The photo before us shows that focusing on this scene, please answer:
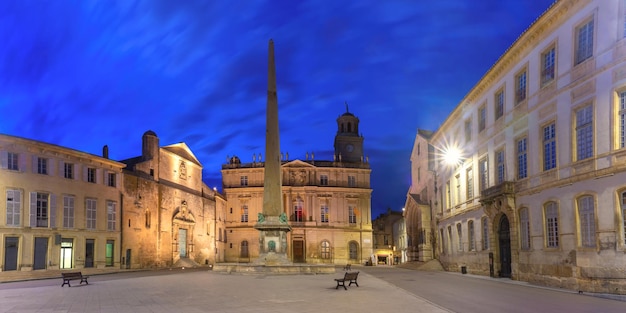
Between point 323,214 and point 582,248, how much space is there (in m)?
56.5

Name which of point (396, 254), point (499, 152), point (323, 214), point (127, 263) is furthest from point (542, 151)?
point (396, 254)

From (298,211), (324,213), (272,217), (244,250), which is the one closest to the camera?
(272,217)

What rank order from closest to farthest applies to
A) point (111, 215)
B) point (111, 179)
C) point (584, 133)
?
point (584, 133) → point (111, 215) → point (111, 179)

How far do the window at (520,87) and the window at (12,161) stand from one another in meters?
31.0

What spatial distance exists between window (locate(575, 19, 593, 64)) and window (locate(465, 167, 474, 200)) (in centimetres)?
1428

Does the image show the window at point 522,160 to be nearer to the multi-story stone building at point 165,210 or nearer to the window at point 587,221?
the window at point 587,221

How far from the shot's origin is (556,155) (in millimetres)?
21406

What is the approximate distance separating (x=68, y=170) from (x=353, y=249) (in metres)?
43.0

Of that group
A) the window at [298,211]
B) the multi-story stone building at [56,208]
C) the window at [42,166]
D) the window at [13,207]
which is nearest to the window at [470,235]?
the multi-story stone building at [56,208]

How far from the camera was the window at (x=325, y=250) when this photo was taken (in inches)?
2904

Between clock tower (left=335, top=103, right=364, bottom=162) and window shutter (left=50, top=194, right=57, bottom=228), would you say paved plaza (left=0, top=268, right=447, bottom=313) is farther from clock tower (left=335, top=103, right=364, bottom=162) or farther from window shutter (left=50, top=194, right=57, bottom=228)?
clock tower (left=335, top=103, right=364, bottom=162)

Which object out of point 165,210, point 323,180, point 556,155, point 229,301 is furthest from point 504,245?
point 323,180

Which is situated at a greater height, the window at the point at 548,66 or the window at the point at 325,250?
the window at the point at 548,66

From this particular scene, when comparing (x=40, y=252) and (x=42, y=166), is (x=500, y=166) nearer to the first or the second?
(x=42, y=166)
